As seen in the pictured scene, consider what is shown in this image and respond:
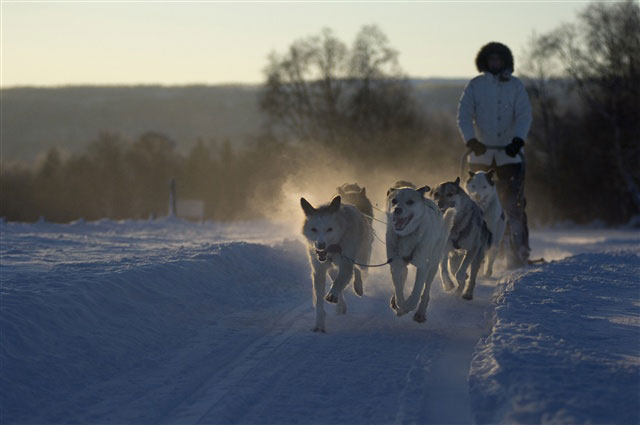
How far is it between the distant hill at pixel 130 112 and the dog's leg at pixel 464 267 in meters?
128

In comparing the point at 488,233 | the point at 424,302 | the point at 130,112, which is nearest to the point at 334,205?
the point at 424,302

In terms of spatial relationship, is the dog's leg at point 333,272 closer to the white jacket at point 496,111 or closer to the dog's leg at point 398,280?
the dog's leg at point 398,280

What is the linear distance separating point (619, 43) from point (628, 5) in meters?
2.00

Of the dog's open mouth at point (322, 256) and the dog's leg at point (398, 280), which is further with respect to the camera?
the dog's leg at point (398, 280)

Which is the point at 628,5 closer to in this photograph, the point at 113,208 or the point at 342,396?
the point at 342,396

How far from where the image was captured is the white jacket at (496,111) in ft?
37.7

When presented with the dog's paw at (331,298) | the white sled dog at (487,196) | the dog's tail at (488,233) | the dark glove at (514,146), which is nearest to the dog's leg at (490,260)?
the white sled dog at (487,196)

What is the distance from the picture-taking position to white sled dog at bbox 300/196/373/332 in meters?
7.13

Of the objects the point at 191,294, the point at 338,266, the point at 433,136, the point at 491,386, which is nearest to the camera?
the point at 491,386

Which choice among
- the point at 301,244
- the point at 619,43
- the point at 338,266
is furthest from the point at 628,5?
the point at 338,266

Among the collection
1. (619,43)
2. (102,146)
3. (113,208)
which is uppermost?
(619,43)

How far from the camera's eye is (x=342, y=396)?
5016 millimetres

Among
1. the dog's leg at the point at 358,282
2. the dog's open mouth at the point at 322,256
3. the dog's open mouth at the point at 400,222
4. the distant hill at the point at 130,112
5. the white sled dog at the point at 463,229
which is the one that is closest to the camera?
the dog's open mouth at the point at 322,256

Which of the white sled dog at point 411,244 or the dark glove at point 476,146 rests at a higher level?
the dark glove at point 476,146
